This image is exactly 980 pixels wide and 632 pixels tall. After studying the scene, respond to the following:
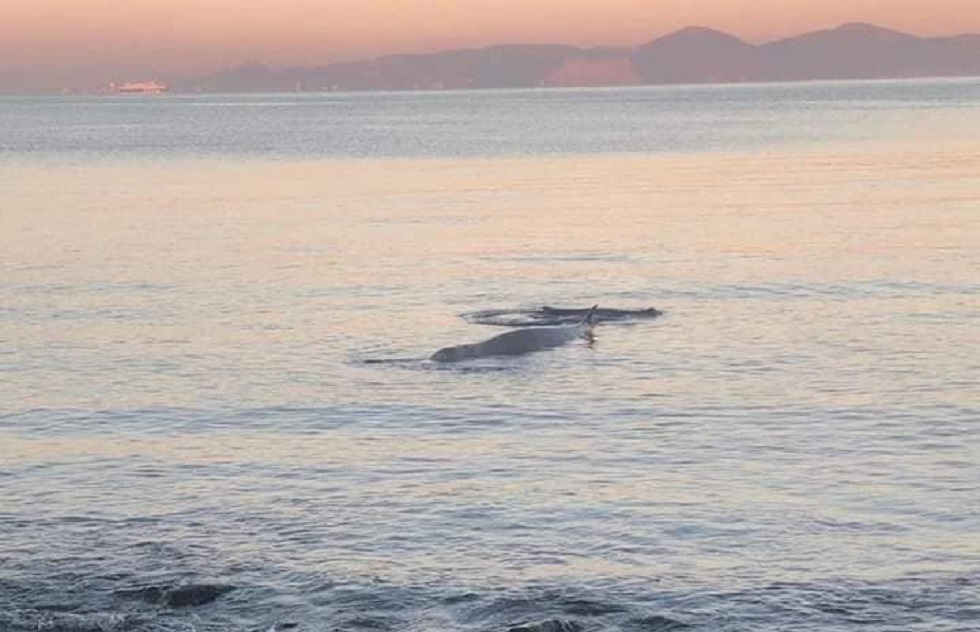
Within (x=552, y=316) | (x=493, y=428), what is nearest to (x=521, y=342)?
(x=552, y=316)

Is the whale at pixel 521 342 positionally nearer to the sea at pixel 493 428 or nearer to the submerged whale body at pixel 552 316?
the sea at pixel 493 428

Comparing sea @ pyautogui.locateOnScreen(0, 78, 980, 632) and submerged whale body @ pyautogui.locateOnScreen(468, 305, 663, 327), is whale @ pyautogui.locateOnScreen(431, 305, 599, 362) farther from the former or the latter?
submerged whale body @ pyautogui.locateOnScreen(468, 305, 663, 327)

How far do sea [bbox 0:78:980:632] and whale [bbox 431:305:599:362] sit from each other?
354mm

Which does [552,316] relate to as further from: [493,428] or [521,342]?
[493,428]

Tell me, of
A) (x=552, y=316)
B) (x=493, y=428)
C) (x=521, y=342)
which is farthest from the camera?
(x=552, y=316)

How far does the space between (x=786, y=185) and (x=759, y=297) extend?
140ft

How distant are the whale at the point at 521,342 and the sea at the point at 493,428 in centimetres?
35

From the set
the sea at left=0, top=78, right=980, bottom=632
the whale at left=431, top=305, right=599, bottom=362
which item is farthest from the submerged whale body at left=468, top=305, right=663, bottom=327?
the whale at left=431, top=305, right=599, bottom=362

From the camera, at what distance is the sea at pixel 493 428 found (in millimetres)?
20500

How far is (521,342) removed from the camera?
37469mm

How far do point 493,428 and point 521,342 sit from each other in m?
7.75

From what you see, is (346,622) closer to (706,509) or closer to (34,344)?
(706,509)

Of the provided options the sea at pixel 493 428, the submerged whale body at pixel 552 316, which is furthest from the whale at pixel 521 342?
the submerged whale body at pixel 552 316

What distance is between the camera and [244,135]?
191875mm
